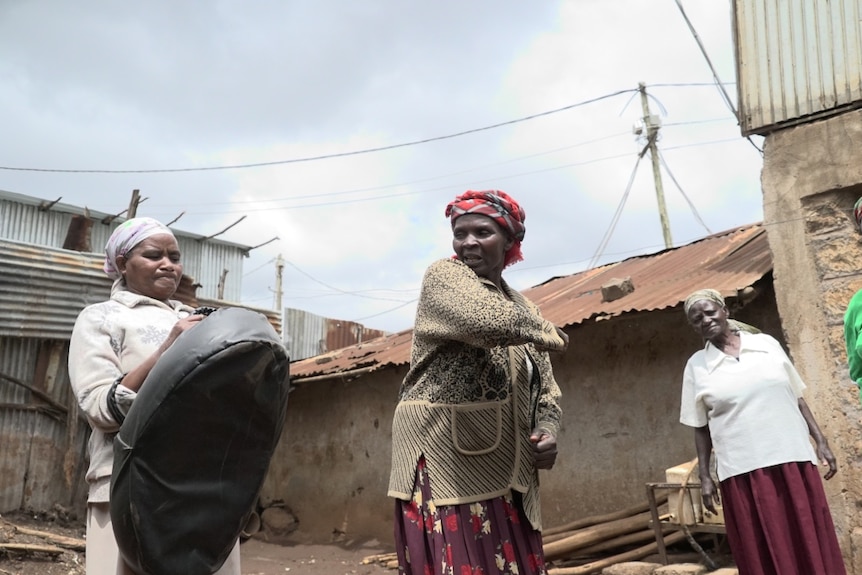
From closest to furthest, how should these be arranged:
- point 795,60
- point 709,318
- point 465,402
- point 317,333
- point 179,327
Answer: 1. point 179,327
2. point 465,402
3. point 709,318
4. point 795,60
5. point 317,333

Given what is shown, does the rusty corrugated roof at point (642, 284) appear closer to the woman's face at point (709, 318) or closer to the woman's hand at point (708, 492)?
the woman's face at point (709, 318)

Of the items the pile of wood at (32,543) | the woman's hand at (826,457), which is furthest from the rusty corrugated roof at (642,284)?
the pile of wood at (32,543)

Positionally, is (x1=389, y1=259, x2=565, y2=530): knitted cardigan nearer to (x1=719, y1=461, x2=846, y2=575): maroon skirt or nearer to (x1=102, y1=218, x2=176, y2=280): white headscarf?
(x1=102, y1=218, x2=176, y2=280): white headscarf

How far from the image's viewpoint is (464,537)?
228 cm

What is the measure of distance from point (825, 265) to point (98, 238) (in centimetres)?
1465

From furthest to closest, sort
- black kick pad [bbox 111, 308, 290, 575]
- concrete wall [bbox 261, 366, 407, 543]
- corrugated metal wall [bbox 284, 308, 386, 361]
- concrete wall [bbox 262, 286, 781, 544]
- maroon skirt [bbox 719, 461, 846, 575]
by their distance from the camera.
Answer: corrugated metal wall [bbox 284, 308, 386, 361] → concrete wall [bbox 261, 366, 407, 543] → concrete wall [bbox 262, 286, 781, 544] → maroon skirt [bbox 719, 461, 846, 575] → black kick pad [bbox 111, 308, 290, 575]

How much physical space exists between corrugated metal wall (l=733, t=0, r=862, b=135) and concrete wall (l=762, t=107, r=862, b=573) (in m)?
0.16

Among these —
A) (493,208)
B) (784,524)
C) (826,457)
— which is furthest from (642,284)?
(493,208)

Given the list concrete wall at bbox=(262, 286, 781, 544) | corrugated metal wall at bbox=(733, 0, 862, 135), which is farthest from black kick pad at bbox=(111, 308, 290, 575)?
concrete wall at bbox=(262, 286, 781, 544)

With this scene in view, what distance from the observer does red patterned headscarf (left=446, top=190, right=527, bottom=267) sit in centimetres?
255

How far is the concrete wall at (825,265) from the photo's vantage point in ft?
15.1

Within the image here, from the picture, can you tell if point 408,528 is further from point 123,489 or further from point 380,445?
point 380,445

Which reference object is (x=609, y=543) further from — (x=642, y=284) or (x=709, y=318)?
(x=709, y=318)

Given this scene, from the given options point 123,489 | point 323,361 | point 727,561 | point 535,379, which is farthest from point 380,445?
point 123,489
